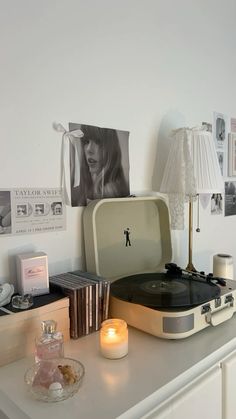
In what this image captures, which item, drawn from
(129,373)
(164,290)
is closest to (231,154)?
(164,290)

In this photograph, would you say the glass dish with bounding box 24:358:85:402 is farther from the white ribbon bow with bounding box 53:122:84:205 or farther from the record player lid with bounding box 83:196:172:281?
the white ribbon bow with bounding box 53:122:84:205

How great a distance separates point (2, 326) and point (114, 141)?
75cm

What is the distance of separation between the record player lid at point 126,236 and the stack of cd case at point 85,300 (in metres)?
0.13

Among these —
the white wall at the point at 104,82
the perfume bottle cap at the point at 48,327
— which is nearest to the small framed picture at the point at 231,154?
the white wall at the point at 104,82

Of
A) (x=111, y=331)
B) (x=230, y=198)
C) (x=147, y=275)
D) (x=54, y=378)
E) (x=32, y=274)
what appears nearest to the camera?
(x=54, y=378)

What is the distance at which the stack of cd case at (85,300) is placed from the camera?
94cm

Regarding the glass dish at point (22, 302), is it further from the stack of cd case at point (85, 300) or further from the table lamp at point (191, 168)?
the table lamp at point (191, 168)

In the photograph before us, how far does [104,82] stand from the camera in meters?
1.21

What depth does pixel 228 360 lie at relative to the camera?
86cm

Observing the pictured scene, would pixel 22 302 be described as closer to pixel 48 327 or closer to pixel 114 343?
pixel 48 327

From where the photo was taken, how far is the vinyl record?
95 cm

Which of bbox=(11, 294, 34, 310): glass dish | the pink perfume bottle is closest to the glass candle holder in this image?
the pink perfume bottle

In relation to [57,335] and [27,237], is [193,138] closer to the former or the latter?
[27,237]

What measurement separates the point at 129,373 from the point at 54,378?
168 mm
